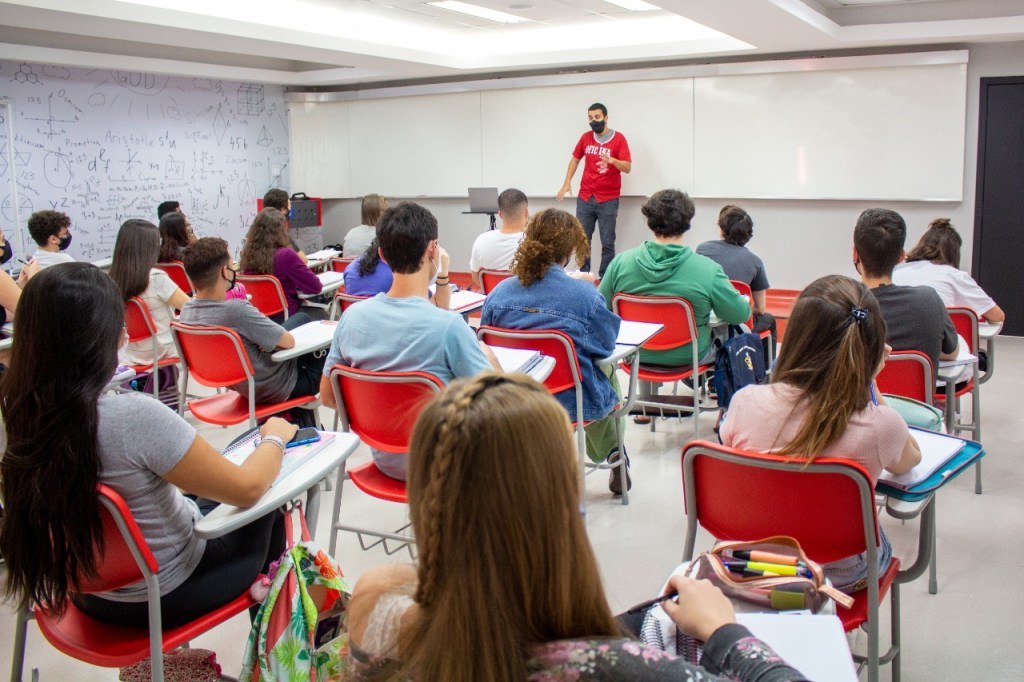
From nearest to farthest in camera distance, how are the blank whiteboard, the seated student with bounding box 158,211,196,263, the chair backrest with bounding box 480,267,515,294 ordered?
1. the chair backrest with bounding box 480,267,515,294
2. the seated student with bounding box 158,211,196,263
3. the blank whiteboard

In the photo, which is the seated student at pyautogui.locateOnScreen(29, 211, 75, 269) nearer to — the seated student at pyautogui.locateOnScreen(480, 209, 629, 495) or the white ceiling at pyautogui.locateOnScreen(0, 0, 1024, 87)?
the white ceiling at pyautogui.locateOnScreen(0, 0, 1024, 87)

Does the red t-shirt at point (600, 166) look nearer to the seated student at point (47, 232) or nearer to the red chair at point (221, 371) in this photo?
the seated student at point (47, 232)

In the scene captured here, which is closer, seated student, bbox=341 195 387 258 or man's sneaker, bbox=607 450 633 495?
man's sneaker, bbox=607 450 633 495

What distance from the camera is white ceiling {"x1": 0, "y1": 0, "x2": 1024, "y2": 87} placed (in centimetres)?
580

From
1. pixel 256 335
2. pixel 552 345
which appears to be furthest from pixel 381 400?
pixel 256 335

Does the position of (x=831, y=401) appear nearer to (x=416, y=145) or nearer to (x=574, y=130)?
(x=574, y=130)

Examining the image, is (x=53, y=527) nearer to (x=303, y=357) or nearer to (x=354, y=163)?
(x=303, y=357)

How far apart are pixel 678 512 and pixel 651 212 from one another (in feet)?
4.62

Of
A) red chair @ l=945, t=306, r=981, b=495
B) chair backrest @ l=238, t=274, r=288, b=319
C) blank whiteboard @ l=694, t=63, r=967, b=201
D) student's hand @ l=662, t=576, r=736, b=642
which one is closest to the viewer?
student's hand @ l=662, t=576, r=736, b=642

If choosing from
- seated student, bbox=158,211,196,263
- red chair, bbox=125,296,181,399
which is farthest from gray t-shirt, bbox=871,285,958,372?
seated student, bbox=158,211,196,263

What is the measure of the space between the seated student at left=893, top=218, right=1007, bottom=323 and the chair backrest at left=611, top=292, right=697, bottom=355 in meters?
0.93

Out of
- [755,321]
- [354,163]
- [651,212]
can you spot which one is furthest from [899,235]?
[354,163]

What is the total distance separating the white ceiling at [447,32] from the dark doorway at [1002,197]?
1.95ft

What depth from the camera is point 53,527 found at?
5.69 feet
